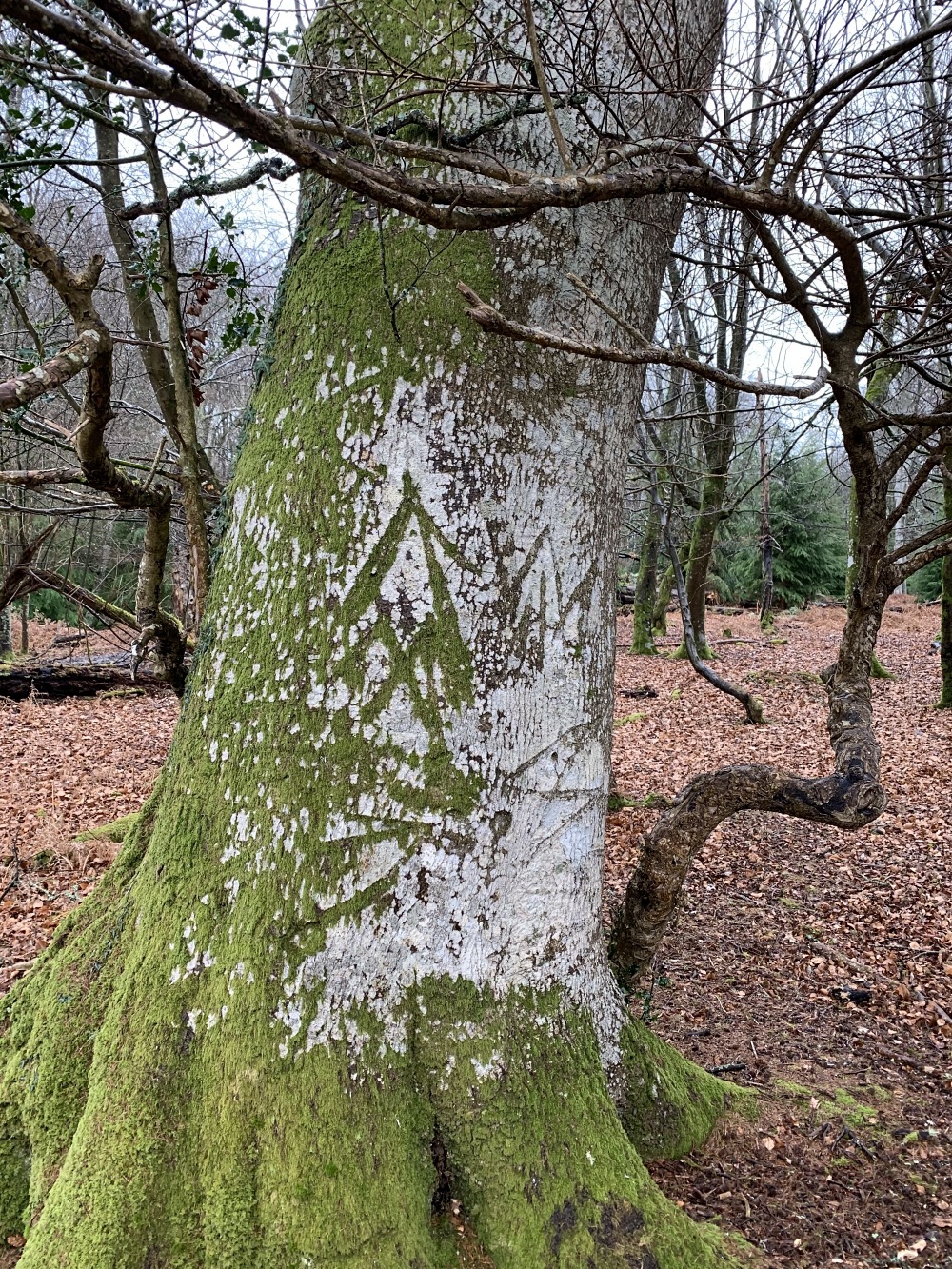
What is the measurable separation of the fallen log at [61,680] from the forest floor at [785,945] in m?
0.32

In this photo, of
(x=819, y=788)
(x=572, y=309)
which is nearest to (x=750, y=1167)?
(x=819, y=788)

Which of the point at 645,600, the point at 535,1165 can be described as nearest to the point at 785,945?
the point at 535,1165

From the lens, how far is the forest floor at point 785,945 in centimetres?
241

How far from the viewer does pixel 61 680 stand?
9297mm

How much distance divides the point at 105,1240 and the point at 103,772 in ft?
17.7

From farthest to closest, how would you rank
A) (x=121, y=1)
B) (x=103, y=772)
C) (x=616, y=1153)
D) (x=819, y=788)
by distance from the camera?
(x=103, y=772)
(x=819, y=788)
(x=616, y=1153)
(x=121, y=1)

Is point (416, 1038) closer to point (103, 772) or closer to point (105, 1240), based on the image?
point (105, 1240)

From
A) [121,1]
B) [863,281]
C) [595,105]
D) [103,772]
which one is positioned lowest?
[103,772]

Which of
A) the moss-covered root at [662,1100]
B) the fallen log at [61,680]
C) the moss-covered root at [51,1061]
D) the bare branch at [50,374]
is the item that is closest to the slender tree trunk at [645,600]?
the fallen log at [61,680]

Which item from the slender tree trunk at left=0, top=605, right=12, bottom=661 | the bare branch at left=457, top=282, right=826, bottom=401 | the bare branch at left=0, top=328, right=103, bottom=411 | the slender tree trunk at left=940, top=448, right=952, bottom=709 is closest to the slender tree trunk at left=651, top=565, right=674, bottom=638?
the slender tree trunk at left=940, top=448, right=952, bottom=709

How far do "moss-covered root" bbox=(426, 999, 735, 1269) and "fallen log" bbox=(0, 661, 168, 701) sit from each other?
7.66 meters

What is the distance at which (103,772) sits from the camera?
6.57m

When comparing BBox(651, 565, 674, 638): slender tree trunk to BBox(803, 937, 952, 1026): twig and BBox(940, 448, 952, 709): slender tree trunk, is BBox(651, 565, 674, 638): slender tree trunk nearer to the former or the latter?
BBox(940, 448, 952, 709): slender tree trunk

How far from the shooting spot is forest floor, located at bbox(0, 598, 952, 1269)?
2.41 meters
